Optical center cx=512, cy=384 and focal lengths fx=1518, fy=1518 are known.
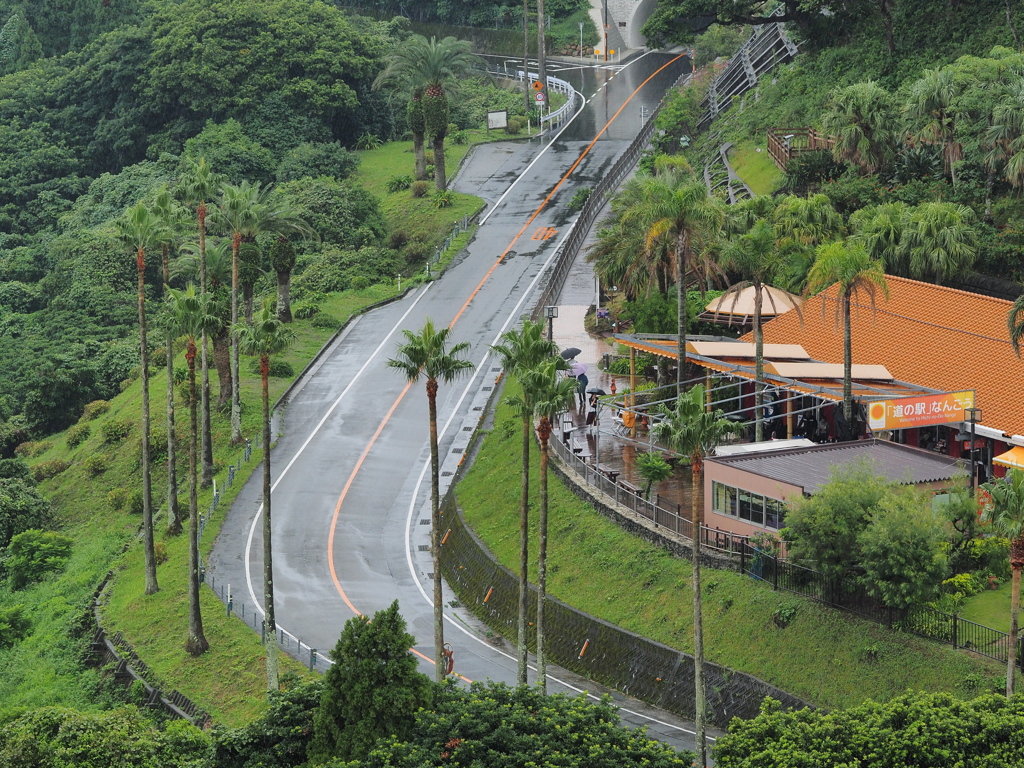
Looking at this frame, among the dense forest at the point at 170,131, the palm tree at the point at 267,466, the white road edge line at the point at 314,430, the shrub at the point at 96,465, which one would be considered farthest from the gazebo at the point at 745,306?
the dense forest at the point at 170,131

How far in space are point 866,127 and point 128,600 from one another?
38305 mm

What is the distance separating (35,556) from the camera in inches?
2494

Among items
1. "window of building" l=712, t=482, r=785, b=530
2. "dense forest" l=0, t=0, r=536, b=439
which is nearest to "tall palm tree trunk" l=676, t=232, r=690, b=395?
"window of building" l=712, t=482, r=785, b=530

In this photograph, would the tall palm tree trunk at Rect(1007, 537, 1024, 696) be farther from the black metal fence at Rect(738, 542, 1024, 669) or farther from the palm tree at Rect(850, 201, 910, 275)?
the palm tree at Rect(850, 201, 910, 275)

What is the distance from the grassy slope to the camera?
125ft

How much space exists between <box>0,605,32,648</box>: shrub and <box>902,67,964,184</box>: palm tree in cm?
4213

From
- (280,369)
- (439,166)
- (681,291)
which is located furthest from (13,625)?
(439,166)

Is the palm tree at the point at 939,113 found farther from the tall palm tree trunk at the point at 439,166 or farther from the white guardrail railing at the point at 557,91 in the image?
the white guardrail railing at the point at 557,91

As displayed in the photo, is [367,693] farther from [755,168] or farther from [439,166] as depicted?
[439,166]

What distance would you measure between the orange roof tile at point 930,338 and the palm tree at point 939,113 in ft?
33.1

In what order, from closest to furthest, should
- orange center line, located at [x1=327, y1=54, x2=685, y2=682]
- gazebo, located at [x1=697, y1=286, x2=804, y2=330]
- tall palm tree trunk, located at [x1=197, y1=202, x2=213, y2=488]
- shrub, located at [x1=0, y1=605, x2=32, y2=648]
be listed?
orange center line, located at [x1=327, y1=54, x2=685, y2=682], gazebo, located at [x1=697, y1=286, x2=804, y2=330], shrub, located at [x1=0, y1=605, x2=32, y2=648], tall palm tree trunk, located at [x1=197, y1=202, x2=213, y2=488]

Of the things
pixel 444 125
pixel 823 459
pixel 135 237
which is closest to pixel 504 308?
pixel 444 125

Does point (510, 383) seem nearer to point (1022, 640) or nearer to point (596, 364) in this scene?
point (596, 364)

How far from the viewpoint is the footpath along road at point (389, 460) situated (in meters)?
51.2
